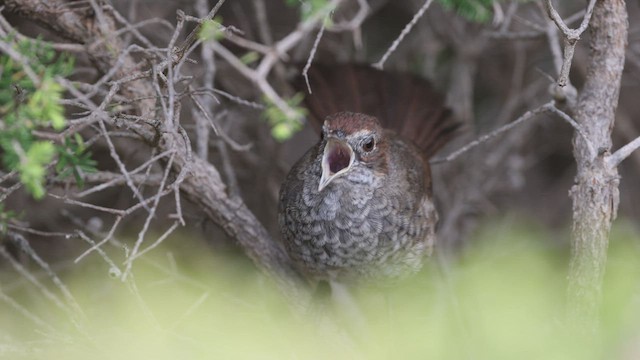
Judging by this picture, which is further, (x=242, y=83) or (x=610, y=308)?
(x=242, y=83)

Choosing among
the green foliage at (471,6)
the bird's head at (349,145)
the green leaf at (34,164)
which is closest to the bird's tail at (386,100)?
the bird's head at (349,145)

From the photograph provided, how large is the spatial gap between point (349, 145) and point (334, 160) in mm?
172

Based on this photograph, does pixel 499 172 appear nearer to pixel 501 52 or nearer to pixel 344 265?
pixel 501 52

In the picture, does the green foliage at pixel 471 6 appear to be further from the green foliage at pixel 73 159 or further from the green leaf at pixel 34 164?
the green leaf at pixel 34 164

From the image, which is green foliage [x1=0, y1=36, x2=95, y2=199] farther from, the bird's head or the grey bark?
the grey bark

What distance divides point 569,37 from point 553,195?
8.32 feet

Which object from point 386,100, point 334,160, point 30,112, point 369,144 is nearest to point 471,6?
point 369,144

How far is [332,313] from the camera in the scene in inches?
160

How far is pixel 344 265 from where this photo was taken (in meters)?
3.65

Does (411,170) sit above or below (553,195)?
below

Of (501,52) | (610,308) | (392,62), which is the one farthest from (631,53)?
(610,308)

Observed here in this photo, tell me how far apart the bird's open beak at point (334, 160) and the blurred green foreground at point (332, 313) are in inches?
24.8

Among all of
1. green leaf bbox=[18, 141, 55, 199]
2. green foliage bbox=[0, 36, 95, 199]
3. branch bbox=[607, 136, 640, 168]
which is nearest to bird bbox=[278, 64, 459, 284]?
branch bbox=[607, 136, 640, 168]

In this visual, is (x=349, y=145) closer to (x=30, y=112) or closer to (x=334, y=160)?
(x=334, y=160)
